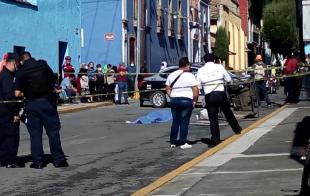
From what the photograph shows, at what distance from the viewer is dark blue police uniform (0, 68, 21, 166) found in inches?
480

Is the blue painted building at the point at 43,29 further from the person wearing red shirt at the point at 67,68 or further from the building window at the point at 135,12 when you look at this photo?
the building window at the point at 135,12

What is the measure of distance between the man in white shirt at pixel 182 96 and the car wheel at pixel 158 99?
12.7m

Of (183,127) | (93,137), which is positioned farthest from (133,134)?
(183,127)

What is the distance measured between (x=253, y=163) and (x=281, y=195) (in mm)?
2901

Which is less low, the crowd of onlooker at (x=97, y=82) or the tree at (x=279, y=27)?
the tree at (x=279, y=27)

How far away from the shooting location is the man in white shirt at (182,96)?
552 inches

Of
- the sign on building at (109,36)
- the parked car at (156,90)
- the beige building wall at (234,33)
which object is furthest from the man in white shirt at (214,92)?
the beige building wall at (234,33)

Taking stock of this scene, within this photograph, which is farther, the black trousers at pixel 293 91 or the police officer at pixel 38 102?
the black trousers at pixel 293 91

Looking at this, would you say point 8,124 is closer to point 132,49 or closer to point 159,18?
point 132,49

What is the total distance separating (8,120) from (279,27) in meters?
51.8

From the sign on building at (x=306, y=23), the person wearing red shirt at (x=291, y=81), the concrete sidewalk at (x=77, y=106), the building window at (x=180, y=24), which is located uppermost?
the building window at (x=180, y=24)

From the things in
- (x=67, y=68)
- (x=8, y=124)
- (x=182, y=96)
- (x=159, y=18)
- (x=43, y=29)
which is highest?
(x=159, y=18)

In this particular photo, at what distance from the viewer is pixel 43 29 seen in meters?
29.6

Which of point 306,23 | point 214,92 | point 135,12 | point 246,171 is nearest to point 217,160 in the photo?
point 246,171
